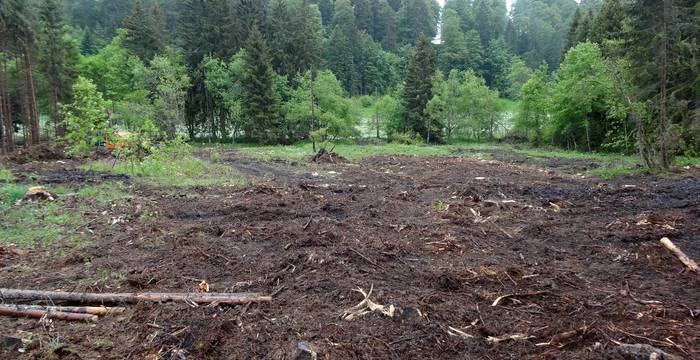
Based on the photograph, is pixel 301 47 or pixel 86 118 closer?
pixel 86 118

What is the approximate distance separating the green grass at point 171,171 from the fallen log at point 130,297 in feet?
30.4

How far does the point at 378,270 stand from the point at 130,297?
3022 millimetres

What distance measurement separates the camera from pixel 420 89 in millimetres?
43875

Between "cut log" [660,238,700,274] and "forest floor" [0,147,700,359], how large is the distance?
11 cm

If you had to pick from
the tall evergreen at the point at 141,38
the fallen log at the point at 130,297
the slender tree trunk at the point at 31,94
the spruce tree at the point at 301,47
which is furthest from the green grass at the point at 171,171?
the spruce tree at the point at 301,47

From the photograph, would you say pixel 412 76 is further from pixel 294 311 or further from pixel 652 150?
pixel 294 311

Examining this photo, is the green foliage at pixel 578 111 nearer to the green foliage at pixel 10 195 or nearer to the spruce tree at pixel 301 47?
the spruce tree at pixel 301 47

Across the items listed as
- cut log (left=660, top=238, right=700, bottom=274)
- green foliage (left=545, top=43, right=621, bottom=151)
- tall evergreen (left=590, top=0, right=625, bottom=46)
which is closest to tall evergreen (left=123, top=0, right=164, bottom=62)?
green foliage (left=545, top=43, right=621, bottom=151)

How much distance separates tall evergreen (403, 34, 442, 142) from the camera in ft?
143

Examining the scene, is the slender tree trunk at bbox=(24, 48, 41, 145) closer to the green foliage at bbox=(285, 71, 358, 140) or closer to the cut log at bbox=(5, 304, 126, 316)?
the green foliage at bbox=(285, 71, 358, 140)

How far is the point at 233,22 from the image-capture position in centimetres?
4666

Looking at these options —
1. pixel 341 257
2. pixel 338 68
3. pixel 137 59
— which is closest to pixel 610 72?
pixel 341 257

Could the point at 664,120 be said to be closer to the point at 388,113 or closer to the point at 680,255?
the point at 680,255

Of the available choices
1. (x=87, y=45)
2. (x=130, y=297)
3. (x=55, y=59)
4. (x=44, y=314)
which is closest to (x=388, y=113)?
(x=55, y=59)
